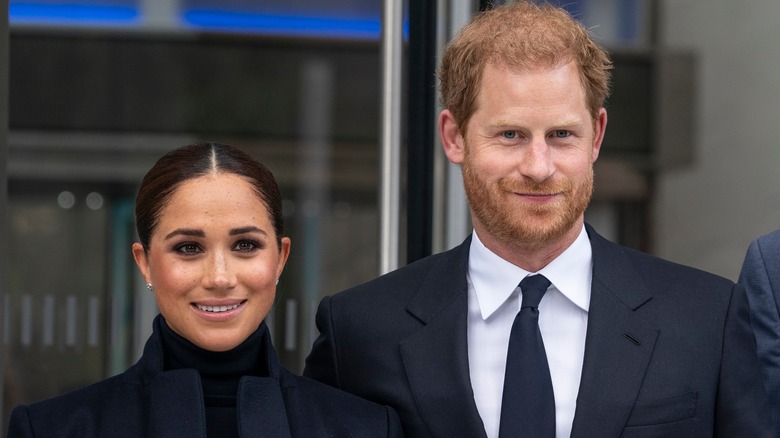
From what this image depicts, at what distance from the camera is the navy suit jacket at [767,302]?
2.54 meters

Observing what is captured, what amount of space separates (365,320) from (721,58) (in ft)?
11.1

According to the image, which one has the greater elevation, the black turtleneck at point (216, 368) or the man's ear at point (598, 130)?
the man's ear at point (598, 130)

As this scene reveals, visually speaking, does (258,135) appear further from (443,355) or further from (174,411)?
(174,411)

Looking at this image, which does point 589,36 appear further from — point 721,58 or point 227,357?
point 721,58

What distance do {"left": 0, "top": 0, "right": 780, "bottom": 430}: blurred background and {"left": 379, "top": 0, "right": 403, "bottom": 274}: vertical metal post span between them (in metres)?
1.45

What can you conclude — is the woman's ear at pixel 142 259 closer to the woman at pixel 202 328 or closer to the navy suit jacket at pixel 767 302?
the woman at pixel 202 328

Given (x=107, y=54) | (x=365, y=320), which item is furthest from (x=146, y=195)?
(x=107, y=54)

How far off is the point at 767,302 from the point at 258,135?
328cm

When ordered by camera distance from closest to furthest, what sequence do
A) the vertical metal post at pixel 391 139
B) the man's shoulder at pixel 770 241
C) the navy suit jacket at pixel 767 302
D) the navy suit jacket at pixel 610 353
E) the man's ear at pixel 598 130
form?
Result: 1. the navy suit jacket at pixel 610 353
2. the man's ear at pixel 598 130
3. the navy suit jacket at pixel 767 302
4. the man's shoulder at pixel 770 241
5. the vertical metal post at pixel 391 139

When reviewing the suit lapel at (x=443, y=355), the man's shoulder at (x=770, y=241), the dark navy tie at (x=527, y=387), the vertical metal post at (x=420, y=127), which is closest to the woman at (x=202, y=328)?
the suit lapel at (x=443, y=355)

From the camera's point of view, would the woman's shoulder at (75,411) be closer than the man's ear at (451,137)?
Yes

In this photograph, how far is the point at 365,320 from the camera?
2520 millimetres

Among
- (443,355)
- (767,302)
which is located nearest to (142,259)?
(443,355)

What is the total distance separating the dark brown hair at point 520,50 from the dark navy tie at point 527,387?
0.41 meters
